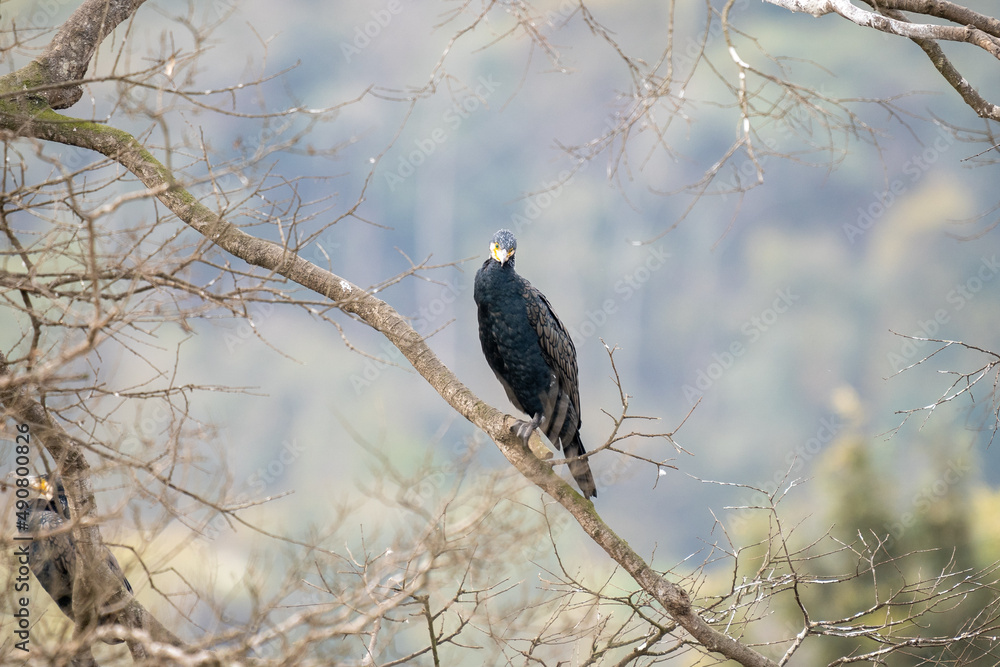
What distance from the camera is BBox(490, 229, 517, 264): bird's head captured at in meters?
3.99

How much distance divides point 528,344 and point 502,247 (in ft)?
1.64

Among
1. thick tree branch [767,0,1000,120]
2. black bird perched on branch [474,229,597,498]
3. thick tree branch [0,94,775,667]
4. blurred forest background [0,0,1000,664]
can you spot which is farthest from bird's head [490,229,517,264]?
blurred forest background [0,0,1000,664]

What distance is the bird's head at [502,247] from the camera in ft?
13.1

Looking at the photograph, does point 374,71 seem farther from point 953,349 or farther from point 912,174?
point 953,349

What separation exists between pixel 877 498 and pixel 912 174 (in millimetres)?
11542

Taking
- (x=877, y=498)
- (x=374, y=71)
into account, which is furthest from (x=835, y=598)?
(x=374, y=71)

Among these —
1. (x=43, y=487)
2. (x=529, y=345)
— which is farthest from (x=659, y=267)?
(x=43, y=487)

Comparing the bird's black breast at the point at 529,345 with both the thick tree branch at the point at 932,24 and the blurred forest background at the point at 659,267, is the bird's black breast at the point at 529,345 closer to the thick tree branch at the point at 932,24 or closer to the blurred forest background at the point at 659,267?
the thick tree branch at the point at 932,24

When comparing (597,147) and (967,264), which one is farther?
(967,264)

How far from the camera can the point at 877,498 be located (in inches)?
374

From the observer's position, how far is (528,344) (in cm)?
408

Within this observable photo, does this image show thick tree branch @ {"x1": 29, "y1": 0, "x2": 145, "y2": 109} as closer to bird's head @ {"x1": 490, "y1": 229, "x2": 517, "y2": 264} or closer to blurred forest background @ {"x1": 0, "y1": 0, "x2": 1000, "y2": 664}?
bird's head @ {"x1": 490, "y1": 229, "x2": 517, "y2": 264}

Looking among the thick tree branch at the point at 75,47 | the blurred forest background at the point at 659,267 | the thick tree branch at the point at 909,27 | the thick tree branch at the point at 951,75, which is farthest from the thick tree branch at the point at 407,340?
the blurred forest background at the point at 659,267

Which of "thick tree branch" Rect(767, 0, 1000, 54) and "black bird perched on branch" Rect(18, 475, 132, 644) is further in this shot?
"black bird perched on branch" Rect(18, 475, 132, 644)
